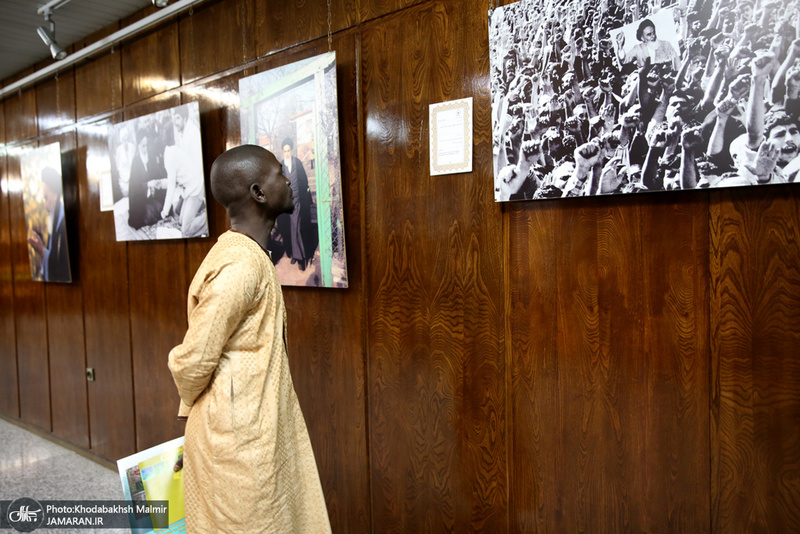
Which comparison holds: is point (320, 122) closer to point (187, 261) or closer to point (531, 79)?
point (531, 79)

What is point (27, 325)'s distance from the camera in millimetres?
4609

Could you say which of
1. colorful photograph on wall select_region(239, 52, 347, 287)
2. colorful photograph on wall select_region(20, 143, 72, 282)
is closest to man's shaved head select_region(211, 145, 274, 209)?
colorful photograph on wall select_region(239, 52, 347, 287)

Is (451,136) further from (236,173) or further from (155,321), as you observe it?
(155,321)

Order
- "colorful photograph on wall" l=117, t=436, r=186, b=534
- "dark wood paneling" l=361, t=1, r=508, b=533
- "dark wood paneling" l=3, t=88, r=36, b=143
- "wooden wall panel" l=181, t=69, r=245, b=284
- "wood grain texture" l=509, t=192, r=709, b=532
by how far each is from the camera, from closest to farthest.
Answer: "wood grain texture" l=509, t=192, r=709, b=532, "colorful photograph on wall" l=117, t=436, r=186, b=534, "dark wood paneling" l=361, t=1, r=508, b=533, "wooden wall panel" l=181, t=69, r=245, b=284, "dark wood paneling" l=3, t=88, r=36, b=143

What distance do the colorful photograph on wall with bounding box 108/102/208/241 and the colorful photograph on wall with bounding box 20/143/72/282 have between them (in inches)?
30.1

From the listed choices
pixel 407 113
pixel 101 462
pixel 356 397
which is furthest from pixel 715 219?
pixel 101 462

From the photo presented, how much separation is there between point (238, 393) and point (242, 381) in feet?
0.11

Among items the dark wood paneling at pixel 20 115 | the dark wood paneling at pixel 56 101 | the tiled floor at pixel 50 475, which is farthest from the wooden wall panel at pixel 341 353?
the dark wood paneling at pixel 20 115

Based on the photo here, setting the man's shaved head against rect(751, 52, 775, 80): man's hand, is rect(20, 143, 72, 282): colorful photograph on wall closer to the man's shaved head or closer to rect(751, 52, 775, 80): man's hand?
the man's shaved head

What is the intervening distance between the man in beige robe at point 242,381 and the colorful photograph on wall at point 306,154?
0.73m

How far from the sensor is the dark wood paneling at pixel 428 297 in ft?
6.46

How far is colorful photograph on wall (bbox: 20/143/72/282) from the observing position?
393cm

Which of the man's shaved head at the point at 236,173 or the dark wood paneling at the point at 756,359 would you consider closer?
the dark wood paneling at the point at 756,359

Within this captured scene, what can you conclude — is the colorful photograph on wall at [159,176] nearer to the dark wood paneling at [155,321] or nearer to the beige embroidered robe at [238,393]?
the dark wood paneling at [155,321]
